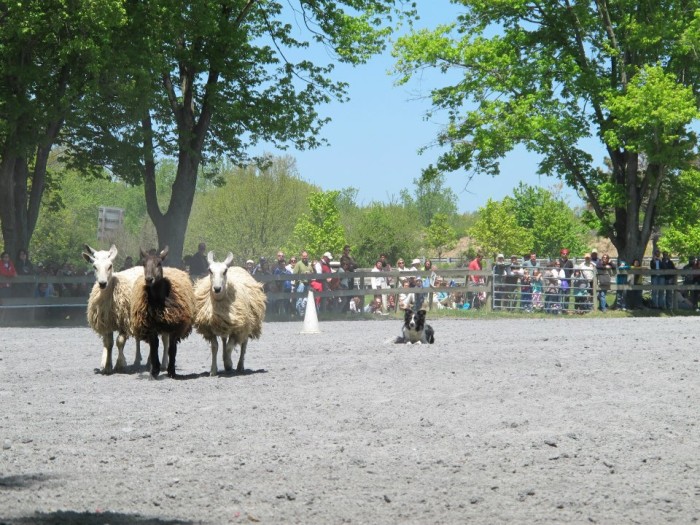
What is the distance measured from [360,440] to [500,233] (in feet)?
277

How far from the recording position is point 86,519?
22.7ft

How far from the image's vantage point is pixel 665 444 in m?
9.75

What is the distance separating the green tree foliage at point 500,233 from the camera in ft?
306

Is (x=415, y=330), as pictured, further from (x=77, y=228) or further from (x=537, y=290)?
(x=77, y=228)

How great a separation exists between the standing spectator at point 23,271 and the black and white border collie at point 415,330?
11837 mm

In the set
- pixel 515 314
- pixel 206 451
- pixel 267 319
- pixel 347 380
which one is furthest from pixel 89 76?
pixel 206 451

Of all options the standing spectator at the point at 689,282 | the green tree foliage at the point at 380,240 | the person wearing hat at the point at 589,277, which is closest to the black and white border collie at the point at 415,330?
the person wearing hat at the point at 589,277

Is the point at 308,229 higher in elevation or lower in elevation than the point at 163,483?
higher

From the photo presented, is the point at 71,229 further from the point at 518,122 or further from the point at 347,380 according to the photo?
the point at 347,380

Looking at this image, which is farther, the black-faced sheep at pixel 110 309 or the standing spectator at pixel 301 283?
the standing spectator at pixel 301 283

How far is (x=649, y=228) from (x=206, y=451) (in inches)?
1168

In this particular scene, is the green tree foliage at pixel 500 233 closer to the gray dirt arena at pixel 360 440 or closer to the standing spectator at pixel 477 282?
the standing spectator at pixel 477 282

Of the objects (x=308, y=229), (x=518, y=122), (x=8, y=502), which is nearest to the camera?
(x=8, y=502)

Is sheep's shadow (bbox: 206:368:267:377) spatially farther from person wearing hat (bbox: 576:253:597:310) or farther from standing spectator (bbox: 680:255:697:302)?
standing spectator (bbox: 680:255:697:302)
